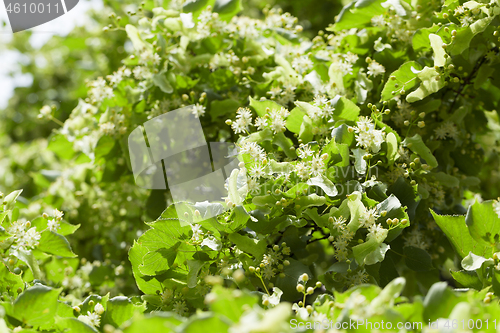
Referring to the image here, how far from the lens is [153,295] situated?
3.80 ft

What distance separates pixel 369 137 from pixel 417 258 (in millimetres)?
431

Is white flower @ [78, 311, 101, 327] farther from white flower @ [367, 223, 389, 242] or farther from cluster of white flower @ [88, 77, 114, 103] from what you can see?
cluster of white flower @ [88, 77, 114, 103]

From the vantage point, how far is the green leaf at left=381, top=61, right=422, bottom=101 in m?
1.25

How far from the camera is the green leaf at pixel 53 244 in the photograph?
4.33ft

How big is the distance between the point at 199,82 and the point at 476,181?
1.13 m

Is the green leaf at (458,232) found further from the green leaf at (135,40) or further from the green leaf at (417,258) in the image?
the green leaf at (135,40)

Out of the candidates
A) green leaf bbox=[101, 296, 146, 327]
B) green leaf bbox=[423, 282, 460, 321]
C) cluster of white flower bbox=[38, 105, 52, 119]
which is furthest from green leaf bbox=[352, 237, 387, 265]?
cluster of white flower bbox=[38, 105, 52, 119]

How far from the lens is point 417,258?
127cm

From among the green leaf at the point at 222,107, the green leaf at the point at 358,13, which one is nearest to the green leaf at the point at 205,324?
the green leaf at the point at 222,107

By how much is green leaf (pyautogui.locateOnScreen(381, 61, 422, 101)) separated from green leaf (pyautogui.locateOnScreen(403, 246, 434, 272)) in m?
0.49

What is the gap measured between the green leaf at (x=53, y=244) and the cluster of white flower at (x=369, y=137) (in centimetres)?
99

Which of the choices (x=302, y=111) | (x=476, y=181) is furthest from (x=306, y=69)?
(x=476, y=181)

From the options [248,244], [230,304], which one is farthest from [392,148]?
[230,304]

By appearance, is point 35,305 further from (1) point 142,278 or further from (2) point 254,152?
(2) point 254,152
